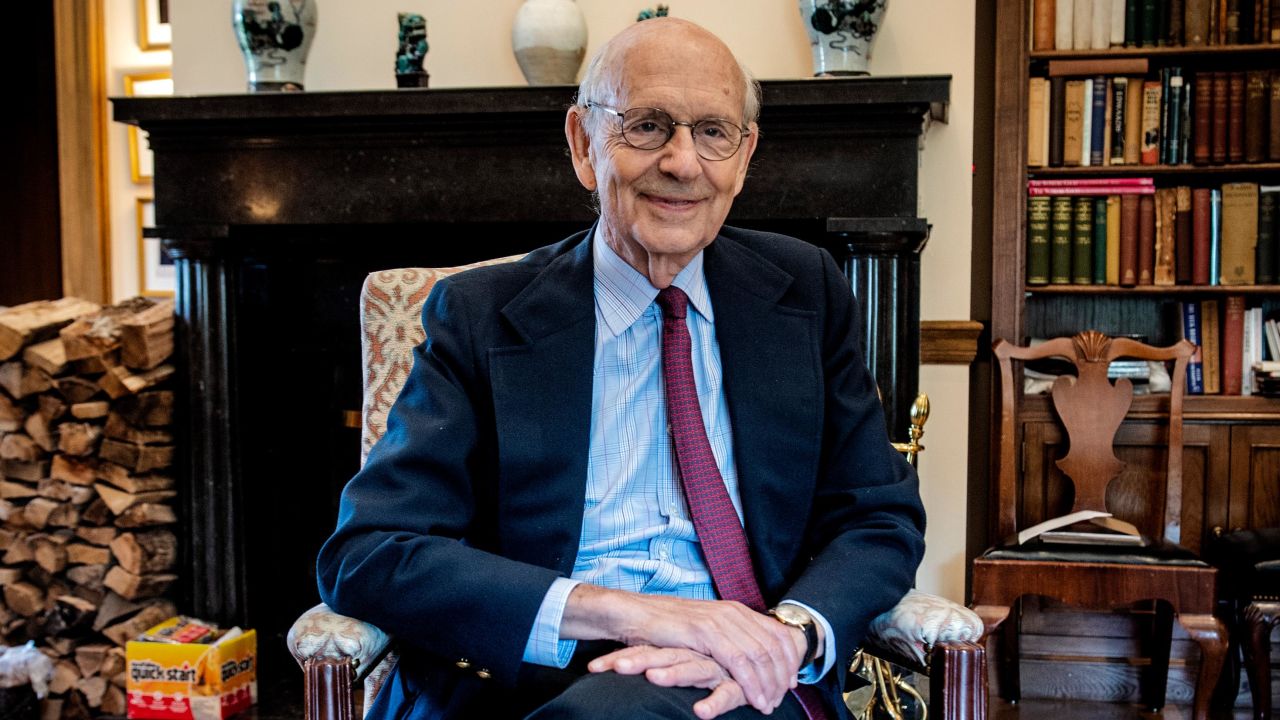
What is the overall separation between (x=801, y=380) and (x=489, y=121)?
1.35m

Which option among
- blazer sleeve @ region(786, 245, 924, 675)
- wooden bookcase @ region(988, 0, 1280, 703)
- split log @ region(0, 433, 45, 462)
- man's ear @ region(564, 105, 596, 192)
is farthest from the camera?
wooden bookcase @ region(988, 0, 1280, 703)

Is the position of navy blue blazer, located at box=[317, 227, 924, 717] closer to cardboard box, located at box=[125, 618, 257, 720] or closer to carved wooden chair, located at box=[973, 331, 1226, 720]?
carved wooden chair, located at box=[973, 331, 1226, 720]

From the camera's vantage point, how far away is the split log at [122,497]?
8.70ft

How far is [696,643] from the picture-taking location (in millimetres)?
1145

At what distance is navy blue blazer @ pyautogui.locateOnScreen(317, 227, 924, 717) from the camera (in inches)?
46.6

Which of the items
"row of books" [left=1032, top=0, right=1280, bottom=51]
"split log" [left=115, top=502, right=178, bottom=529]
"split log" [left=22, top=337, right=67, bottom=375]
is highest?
"row of books" [left=1032, top=0, right=1280, bottom=51]

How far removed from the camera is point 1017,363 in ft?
9.38

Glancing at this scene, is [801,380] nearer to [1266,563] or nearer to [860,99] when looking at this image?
[860,99]

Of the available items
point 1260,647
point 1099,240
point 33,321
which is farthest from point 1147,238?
point 33,321

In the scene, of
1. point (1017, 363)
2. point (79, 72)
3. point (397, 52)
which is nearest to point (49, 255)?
point (79, 72)

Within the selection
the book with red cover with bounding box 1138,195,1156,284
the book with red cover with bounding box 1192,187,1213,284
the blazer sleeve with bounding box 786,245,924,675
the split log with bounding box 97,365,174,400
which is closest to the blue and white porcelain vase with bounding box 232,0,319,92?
the split log with bounding box 97,365,174,400

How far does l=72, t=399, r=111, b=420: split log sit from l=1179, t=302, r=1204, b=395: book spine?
2917 millimetres

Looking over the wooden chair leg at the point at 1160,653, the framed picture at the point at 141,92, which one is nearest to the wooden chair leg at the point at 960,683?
the wooden chair leg at the point at 1160,653

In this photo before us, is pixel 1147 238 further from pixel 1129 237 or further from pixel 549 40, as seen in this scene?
pixel 549 40
